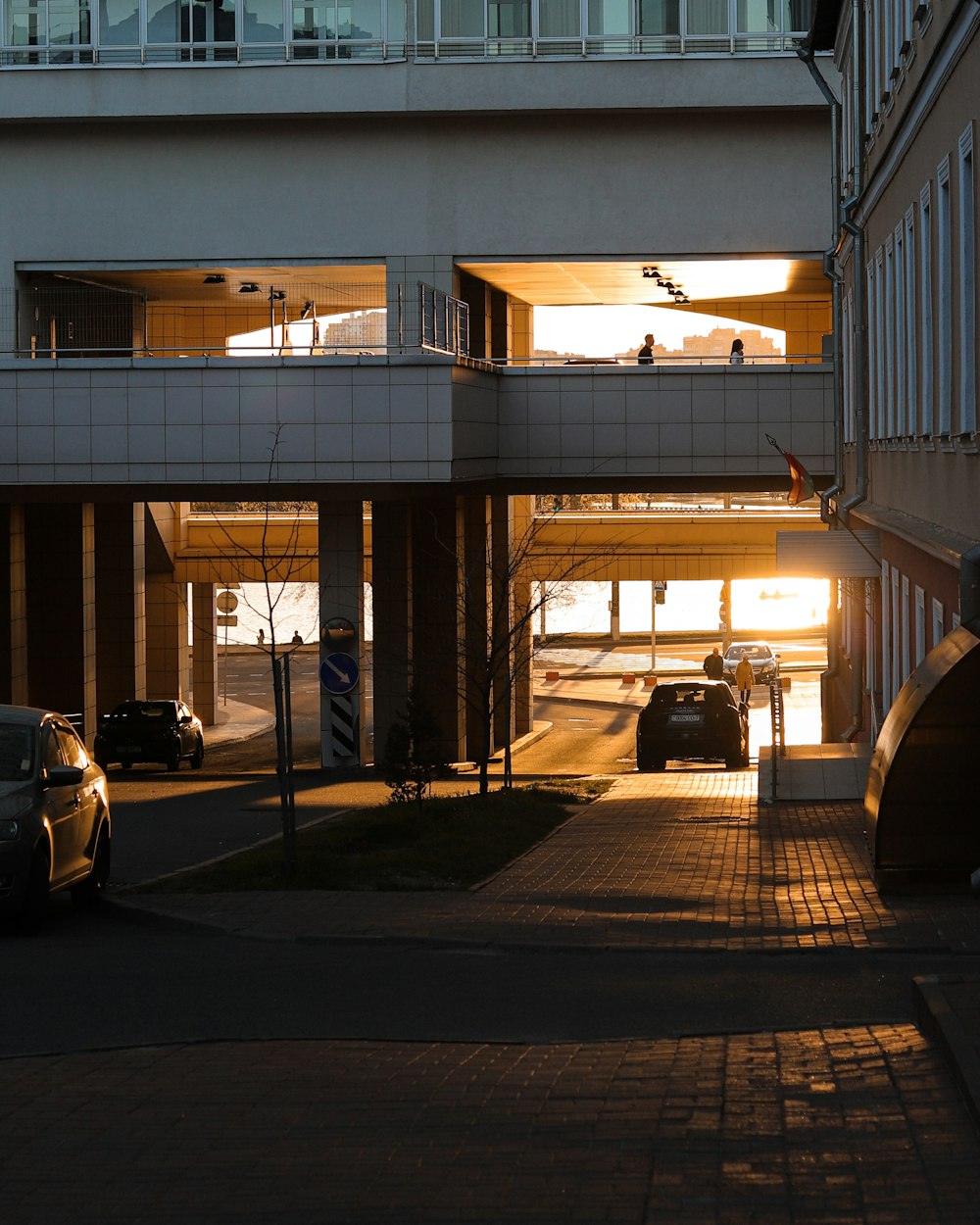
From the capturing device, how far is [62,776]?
13398 millimetres

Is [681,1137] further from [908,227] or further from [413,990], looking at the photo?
[908,227]

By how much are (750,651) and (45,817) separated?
49055 millimetres

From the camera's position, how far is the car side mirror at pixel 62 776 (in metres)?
13.4

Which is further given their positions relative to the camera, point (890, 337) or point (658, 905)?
point (890, 337)

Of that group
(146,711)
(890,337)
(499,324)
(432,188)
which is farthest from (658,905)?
(499,324)

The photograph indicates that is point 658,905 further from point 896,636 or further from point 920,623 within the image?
point 896,636

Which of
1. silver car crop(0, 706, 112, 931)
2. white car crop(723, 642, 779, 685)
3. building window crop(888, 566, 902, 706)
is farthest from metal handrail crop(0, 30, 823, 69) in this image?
white car crop(723, 642, 779, 685)

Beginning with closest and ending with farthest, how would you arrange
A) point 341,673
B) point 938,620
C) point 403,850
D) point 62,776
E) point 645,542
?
1. point 62,776
2. point 403,850
3. point 938,620
4. point 341,673
5. point 645,542

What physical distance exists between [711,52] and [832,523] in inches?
359

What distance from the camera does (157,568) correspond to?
47031mm

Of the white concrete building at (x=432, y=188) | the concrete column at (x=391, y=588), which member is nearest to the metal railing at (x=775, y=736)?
the white concrete building at (x=432, y=188)

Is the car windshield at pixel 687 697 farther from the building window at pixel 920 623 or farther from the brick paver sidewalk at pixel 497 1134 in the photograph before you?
the brick paver sidewalk at pixel 497 1134

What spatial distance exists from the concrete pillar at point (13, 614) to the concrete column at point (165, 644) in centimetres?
1077

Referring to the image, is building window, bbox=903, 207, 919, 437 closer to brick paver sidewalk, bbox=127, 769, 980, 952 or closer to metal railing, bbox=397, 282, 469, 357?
brick paver sidewalk, bbox=127, 769, 980, 952
